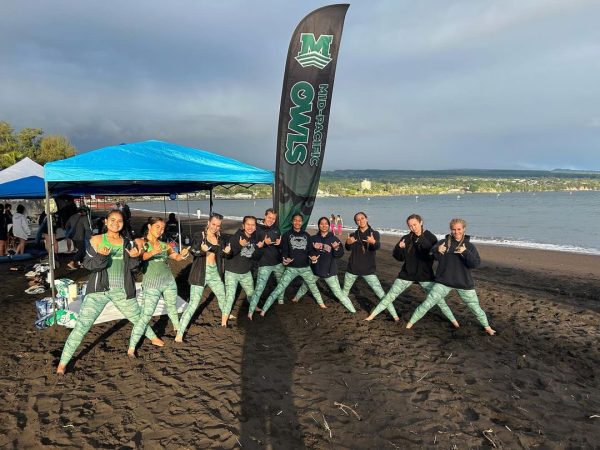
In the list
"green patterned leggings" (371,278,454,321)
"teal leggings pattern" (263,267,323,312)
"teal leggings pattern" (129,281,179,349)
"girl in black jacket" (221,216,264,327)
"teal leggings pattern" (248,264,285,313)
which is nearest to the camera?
"teal leggings pattern" (129,281,179,349)

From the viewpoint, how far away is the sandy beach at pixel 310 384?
304cm

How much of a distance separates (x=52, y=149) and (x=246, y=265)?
3368cm

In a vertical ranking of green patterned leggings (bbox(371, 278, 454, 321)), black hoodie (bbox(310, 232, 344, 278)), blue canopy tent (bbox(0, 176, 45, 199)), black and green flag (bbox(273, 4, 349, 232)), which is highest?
black and green flag (bbox(273, 4, 349, 232))

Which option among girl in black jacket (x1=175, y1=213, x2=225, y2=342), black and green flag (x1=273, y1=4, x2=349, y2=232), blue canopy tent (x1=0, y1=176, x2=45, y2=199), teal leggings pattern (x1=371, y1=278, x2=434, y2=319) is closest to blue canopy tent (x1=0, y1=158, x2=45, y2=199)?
blue canopy tent (x1=0, y1=176, x2=45, y2=199)

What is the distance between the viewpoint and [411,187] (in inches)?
6265

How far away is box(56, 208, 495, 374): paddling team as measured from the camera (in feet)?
12.9

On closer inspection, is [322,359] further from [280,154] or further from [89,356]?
[280,154]

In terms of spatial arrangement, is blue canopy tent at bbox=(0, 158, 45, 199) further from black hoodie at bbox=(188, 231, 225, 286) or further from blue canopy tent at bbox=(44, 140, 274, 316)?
black hoodie at bbox=(188, 231, 225, 286)

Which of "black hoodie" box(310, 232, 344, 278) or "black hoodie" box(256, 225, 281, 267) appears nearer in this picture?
"black hoodie" box(256, 225, 281, 267)

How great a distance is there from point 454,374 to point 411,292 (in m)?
3.90

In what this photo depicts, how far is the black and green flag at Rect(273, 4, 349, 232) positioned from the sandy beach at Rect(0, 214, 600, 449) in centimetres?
240

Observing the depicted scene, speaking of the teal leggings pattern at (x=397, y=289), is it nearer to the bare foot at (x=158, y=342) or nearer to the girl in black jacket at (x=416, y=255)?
the girl in black jacket at (x=416, y=255)

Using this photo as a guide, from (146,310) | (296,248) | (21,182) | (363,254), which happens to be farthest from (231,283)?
(21,182)

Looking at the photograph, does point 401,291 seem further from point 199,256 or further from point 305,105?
point 305,105
